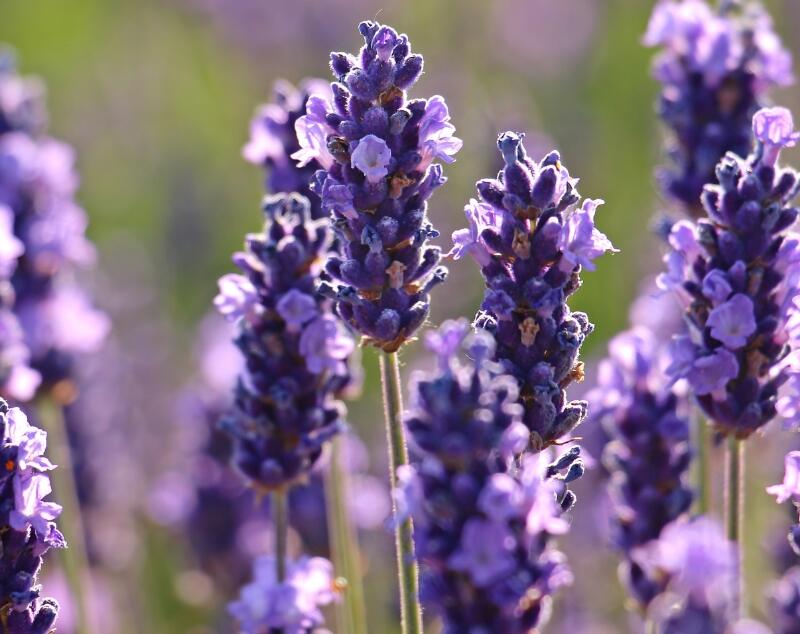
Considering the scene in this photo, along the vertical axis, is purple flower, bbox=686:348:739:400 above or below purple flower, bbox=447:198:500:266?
below

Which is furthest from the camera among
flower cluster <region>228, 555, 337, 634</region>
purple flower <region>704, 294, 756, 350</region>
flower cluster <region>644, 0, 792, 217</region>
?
flower cluster <region>644, 0, 792, 217</region>

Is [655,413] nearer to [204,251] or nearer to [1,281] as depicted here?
[1,281]

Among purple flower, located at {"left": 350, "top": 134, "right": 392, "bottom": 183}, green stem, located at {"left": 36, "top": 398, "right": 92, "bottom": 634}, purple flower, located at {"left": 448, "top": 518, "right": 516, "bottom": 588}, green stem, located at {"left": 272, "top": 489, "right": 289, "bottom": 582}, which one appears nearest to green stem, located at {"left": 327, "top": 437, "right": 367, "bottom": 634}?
green stem, located at {"left": 272, "top": 489, "right": 289, "bottom": 582}

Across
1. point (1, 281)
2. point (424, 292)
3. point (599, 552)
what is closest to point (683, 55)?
point (424, 292)

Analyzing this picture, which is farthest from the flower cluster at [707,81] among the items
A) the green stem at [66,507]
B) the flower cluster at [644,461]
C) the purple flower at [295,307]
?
the green stem at [66,507]

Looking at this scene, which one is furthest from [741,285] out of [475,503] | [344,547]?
[344,547]

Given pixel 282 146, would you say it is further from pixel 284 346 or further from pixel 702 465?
pixel 702 465

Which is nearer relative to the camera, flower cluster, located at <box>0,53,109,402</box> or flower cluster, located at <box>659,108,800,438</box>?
flower cluster, located at <box>659,108,800,438</box>

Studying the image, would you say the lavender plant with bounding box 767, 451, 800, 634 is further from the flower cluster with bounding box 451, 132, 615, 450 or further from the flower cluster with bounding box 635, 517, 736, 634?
the flower cluster with bounding box 635, 517, 736, 634
